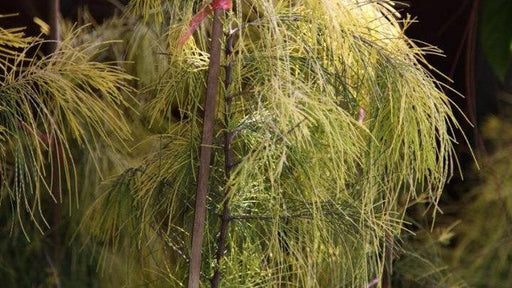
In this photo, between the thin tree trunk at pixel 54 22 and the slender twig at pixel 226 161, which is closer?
the slender twig at pixel 226 161

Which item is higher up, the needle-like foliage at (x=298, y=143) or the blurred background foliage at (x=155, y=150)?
the needle-like foliage at (x=298, y=143)

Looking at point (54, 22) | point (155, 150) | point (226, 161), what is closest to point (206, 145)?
point (226, 161)

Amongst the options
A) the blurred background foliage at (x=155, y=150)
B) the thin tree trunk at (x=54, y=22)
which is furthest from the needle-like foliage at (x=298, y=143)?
the thin tree trunk at (x=54, y=22)

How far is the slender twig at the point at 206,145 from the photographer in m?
0.98

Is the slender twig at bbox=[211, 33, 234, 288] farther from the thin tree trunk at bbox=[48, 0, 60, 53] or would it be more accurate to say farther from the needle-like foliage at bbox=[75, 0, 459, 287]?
the thin tree trunk at bbox=[48, 0, 60, 53]

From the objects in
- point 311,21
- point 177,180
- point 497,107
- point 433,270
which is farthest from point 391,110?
point 497,107

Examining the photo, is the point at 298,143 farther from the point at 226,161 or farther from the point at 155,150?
the point at 155,150

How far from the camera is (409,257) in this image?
169cm

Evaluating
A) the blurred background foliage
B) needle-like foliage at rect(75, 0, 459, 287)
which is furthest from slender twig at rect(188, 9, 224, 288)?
the blurred background foliage

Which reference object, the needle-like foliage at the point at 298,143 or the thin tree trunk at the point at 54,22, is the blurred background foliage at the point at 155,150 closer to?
the thin tree trunk at the point at 54,22

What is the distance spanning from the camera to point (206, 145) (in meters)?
0.98

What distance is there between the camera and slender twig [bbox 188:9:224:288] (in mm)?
984

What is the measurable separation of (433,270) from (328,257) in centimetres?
60

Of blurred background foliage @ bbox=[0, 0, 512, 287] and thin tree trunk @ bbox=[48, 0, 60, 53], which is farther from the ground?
thin tree trunk @ bbox=[48, 0, 60, 53]
